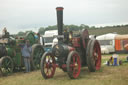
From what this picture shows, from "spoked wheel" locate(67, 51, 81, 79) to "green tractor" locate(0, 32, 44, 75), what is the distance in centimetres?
296

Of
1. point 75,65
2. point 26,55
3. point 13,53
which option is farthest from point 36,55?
point 75,65

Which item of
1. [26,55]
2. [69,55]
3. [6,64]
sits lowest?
[6,64]

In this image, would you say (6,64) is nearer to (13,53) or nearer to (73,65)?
(13,53)

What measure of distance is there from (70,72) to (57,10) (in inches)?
85.7

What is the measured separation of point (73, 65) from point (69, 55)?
420mm

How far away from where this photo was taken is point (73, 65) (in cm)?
661

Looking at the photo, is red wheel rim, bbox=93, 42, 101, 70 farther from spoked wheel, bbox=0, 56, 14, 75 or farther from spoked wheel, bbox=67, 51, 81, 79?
spoked wheel, bbox=0, 56, 14, 75

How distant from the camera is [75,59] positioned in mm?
7008

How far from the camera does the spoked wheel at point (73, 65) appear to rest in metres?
6.28

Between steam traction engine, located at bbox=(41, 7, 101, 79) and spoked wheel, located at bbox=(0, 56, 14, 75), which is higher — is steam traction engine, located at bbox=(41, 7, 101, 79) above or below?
above

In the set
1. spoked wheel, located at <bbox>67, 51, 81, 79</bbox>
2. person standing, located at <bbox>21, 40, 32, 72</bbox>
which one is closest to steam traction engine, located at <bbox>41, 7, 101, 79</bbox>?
spoked wheel, located at <bbox>67, 51, 81, 79</bbox>

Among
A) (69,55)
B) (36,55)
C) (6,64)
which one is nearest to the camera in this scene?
(69,55)

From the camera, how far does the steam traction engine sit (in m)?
6.61

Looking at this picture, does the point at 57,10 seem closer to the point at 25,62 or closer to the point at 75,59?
the point at 75,59
